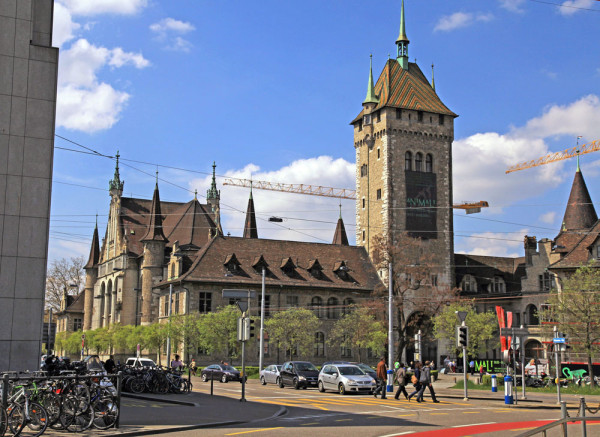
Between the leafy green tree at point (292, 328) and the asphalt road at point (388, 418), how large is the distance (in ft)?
119

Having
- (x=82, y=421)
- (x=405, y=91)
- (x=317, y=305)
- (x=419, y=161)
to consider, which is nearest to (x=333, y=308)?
(x=317, y=305)

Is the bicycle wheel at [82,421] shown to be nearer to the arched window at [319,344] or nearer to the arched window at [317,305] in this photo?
the arched window at [319,344]

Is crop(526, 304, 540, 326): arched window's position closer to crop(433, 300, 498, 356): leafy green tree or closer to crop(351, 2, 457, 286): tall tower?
crop(433, 300, 498, 356): leafy green tree

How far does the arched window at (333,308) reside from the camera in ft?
247

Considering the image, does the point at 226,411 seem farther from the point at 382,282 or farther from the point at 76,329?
the point at 76,329

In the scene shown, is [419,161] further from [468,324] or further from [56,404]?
[56,404]

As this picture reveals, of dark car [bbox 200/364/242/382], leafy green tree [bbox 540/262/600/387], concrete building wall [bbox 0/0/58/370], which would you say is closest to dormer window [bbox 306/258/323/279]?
dark car [bbox 200/364/242/382]

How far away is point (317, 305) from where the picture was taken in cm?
7531

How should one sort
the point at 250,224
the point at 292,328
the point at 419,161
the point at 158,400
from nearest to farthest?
1. the point at 158,400
2. the point at 292,328
3. the point at 419,161
4. the point at 250,224

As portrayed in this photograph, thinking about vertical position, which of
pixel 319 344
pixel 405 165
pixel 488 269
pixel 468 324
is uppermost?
pixel 405 165

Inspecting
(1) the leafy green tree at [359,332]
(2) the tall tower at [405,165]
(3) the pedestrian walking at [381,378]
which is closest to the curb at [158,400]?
(3) the pedestrian walking at [381,378]

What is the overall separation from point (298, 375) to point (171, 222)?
54284 millimetres

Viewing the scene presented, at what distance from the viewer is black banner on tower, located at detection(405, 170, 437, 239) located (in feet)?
268

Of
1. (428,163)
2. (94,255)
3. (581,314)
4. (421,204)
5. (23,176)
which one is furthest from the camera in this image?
(94,255)
